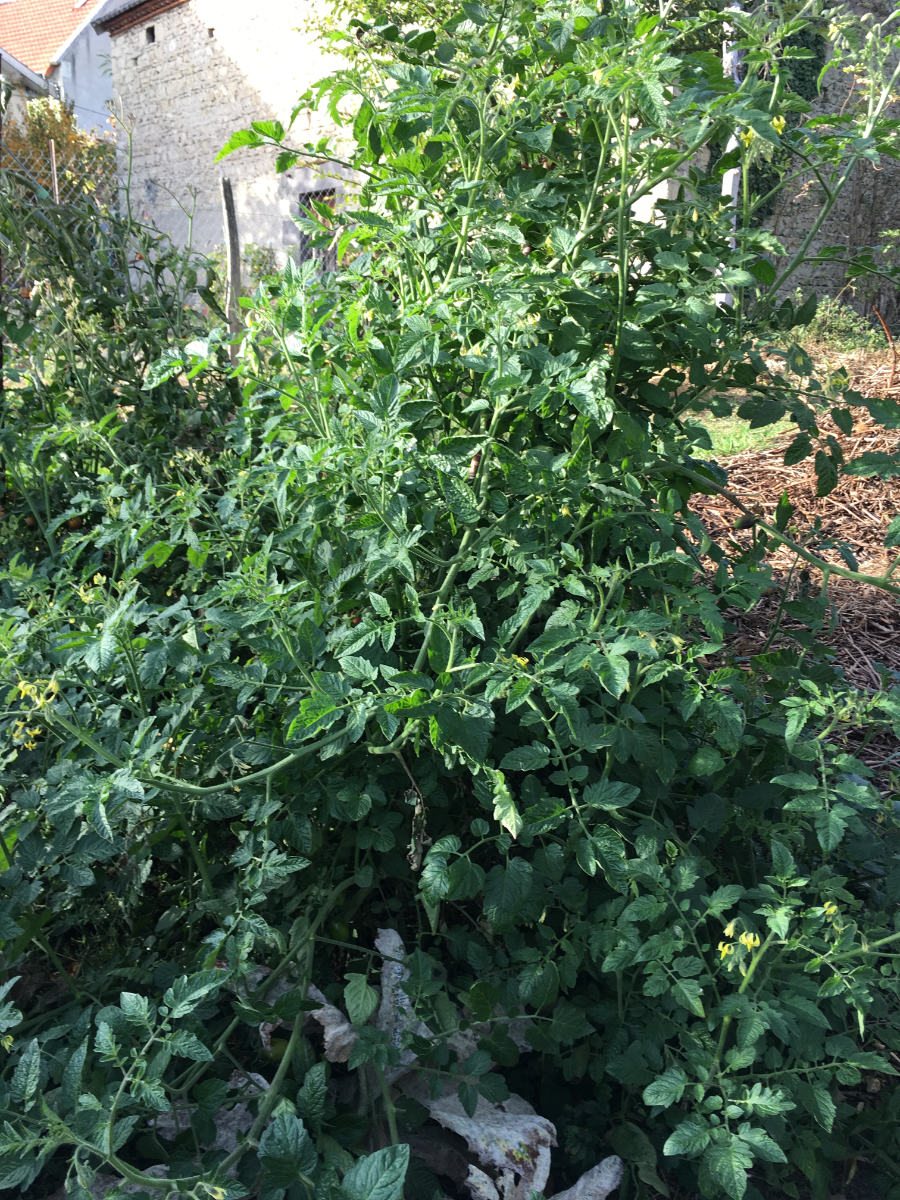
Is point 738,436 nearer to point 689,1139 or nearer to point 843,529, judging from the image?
point 843,529

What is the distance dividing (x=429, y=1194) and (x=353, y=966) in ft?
1.34

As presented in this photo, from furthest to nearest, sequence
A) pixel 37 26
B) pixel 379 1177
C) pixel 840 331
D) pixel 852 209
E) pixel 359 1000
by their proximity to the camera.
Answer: pixel 37 26
pixel 852 209
pixel 840 331
pixel 359 1000
pixel 379 1177

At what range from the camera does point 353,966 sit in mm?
1655

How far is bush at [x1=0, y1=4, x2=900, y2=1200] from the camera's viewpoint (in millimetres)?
1328

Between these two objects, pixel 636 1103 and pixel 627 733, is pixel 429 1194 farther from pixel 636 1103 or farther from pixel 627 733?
pixel 627 733

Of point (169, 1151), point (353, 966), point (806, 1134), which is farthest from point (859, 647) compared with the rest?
point (169, 1151)

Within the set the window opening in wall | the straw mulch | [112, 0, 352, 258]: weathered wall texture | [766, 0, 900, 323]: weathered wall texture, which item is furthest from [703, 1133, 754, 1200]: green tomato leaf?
[112, 0, 352, 258]: weathered wall texture

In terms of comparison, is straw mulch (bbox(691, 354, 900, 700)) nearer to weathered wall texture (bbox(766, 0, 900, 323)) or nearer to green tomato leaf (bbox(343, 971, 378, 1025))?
green tomato leaf (bbox(343, 971, 378, 1025))

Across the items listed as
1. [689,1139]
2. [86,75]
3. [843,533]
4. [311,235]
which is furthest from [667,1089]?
[86,75]

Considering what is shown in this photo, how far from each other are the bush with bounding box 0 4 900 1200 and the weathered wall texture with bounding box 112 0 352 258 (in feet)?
41.6

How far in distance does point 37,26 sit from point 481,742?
30.6 metres

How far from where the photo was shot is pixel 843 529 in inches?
145

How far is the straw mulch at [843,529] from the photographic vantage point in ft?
9.75

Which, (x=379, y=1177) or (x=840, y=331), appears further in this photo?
(x=840, y=331)
